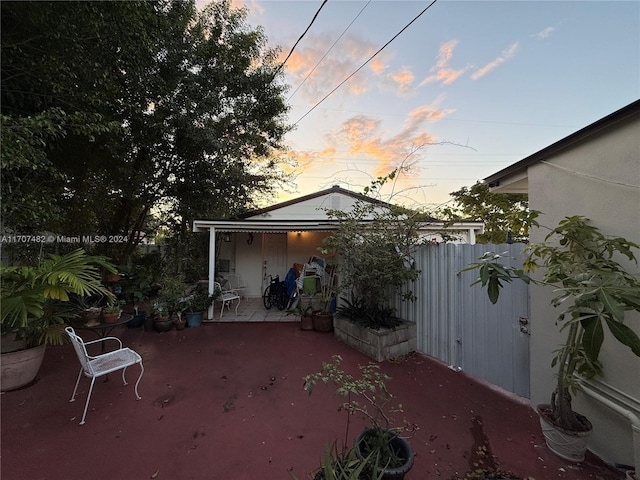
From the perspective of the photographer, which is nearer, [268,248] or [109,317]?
[109,317]

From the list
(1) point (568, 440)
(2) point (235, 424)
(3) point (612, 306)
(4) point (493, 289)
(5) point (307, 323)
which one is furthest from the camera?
(5) point (307, 323)

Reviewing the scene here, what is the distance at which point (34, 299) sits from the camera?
2633 mm

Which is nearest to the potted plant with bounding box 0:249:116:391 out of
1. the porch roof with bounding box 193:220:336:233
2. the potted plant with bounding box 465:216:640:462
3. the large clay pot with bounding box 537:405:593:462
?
the porch roof with bounding box 193:220:336:233

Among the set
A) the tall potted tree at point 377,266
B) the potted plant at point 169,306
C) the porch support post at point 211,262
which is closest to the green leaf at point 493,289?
the tall potted tree at point 377,266

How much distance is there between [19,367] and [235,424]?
9.79ft

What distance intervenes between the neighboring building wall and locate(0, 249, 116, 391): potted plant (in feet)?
15.2

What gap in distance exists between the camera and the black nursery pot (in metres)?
1.63

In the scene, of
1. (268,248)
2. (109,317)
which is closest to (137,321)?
(109,317)

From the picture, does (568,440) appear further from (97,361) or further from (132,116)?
(132,116)

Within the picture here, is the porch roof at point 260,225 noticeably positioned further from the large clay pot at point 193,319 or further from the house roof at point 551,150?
the house roof at point 551,150

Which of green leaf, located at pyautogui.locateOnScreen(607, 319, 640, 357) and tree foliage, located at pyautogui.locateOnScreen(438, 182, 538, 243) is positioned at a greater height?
tree foliage, located at pyautogui.locateOnScreen(438, 182, 538, 243)

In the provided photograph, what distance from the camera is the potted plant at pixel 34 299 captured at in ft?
8.47

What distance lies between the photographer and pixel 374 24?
4.20 metres

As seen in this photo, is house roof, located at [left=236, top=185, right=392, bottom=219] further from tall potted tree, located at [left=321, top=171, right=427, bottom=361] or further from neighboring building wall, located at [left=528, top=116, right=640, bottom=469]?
neighboring building wall, located at [left=528, top=116, right=640, bottom=469]
